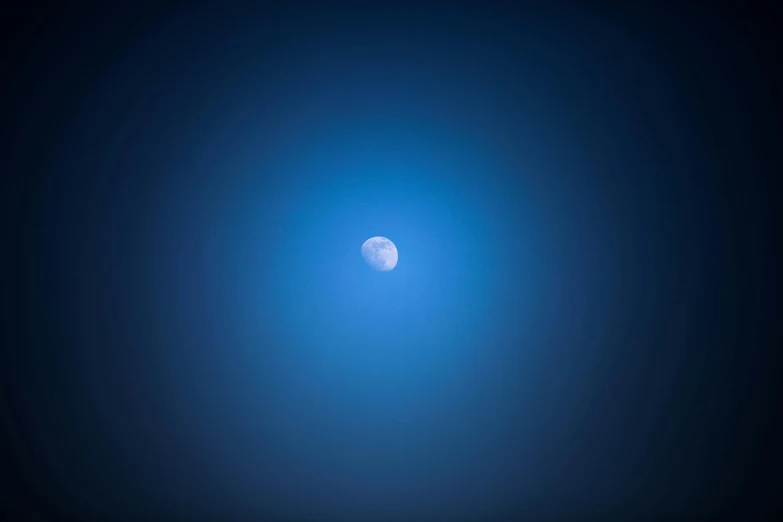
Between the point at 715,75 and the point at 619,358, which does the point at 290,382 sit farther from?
the point at 715,75

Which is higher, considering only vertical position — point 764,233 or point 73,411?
point 764,233

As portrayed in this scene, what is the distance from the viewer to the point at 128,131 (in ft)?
13.5

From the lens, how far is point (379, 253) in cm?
518

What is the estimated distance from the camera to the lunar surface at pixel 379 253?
5.18 meters

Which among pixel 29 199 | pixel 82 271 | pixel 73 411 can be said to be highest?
pixel 29 199

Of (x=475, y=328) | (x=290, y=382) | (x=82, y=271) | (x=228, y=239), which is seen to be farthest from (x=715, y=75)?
(x=82, y=271)

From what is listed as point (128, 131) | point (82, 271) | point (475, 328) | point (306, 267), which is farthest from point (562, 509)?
point (128, 131)

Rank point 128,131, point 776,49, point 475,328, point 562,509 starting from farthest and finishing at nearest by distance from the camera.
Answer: point 475,328 → point 562,509 → point 128,131 → point 776,49

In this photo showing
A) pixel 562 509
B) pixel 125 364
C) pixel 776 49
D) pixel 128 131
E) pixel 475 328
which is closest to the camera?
pixel 776 49

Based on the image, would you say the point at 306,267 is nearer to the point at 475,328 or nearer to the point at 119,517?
the point at 475,328

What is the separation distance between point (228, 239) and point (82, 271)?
4.37 ft

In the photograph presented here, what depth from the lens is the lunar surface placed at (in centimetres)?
518

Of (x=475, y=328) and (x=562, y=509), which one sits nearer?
(x=562, y=509)

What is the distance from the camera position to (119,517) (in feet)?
14.1
